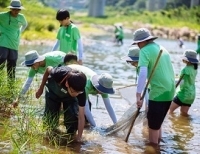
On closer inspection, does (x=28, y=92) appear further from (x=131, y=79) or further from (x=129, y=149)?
(x=131, y=79)

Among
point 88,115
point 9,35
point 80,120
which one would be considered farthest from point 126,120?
point 9,35

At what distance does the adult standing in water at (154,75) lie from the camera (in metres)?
5.74

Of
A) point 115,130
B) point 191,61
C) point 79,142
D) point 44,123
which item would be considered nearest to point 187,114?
point 191,61

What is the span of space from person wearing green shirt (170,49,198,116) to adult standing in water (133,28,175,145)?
2.23 metres

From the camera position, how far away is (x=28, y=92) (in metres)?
6.83

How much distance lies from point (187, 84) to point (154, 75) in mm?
2675

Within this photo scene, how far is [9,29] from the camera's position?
8.41 metres

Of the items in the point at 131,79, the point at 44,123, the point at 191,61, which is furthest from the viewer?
the point at 131,79

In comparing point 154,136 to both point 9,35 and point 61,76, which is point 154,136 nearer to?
point 61,76

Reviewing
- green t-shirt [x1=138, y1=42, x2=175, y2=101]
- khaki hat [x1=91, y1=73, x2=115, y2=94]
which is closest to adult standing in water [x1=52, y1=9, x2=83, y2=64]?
khaki hat [x1=91, y1=73, x2=115, y2=94]

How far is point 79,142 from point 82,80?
1416mm

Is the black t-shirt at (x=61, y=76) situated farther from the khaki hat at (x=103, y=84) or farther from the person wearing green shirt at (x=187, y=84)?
the person wearing green shirt at (x=187, y=84)

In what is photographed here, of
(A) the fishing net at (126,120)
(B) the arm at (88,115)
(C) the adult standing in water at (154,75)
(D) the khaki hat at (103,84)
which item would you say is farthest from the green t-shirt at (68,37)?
(C) the adult standing in water at (154,75)

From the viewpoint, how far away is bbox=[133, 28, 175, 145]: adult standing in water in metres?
5.74
